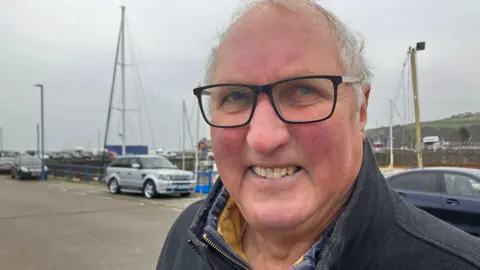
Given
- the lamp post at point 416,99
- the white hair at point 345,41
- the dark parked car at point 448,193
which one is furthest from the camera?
the lamp post at point 416,99

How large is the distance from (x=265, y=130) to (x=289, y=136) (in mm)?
69

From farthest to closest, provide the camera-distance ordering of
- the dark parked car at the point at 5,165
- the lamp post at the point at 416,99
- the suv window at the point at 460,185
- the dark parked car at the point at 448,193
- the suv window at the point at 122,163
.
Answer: the dark parked car at the point at 5,165 < the suv window at the point at 122,163 < the lamp post at the point at 416,99 < the suv window at the point at 460,185 < the dark parked car at the point at 448,193

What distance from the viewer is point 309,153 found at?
101cm

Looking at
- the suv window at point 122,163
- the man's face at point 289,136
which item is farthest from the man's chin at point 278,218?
the suv window at point 122,163

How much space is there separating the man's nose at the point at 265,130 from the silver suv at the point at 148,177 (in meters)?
12.6

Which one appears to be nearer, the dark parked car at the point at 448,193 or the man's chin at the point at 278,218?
the man's chin at the point at 278,218

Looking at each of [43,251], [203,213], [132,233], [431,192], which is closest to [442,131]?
[431,192]

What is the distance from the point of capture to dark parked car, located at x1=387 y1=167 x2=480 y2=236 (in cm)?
625

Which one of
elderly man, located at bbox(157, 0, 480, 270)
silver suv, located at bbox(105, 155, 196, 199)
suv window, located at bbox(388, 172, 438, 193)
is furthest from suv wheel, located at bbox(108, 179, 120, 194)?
elderly man, located at bbox(157, 0, 480, 270)

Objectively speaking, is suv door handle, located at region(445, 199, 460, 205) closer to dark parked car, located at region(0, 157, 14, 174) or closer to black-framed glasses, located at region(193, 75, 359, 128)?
black-framed glasses, located at region(193, 75, 359, 128)

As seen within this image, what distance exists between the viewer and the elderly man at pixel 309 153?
1.01 metres

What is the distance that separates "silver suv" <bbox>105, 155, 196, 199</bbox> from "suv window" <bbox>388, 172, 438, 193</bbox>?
26.4 ft

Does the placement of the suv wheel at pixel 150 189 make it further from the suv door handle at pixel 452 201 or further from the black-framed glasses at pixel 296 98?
the black-framed glasses at pixel 296 98

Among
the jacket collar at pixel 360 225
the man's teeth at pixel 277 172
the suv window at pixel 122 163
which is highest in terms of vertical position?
the man's teeth at pixel 277 172
